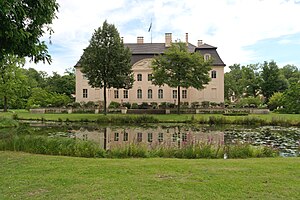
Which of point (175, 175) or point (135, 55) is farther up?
point (135, 55)

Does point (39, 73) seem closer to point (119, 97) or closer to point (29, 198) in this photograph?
point (119, 97)

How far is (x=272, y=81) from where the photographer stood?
46.6m

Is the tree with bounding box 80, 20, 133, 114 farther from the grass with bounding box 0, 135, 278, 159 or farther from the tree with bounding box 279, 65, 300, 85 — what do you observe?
the tree with bounding box 279, 65, 300, 85

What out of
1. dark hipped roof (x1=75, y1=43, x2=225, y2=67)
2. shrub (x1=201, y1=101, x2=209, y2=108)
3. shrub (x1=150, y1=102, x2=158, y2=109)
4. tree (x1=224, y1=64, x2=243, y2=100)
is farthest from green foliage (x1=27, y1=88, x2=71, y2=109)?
tree (x1=224, y1=64, x2=243, y2=100)

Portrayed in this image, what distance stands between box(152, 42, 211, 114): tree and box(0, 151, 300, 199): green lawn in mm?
22132

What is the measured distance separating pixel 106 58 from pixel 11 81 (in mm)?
14760

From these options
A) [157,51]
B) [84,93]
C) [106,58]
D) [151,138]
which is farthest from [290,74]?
[151,138]

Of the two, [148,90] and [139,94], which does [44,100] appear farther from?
[148,90]

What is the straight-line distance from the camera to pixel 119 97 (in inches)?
1594

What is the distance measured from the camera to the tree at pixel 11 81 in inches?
1319

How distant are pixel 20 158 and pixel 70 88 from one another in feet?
146

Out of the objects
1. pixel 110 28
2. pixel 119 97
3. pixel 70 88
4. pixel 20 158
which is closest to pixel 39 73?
pixel 70 88

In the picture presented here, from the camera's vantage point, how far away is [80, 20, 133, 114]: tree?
1037 inches

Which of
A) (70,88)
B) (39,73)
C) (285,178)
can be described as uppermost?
(39,73)
